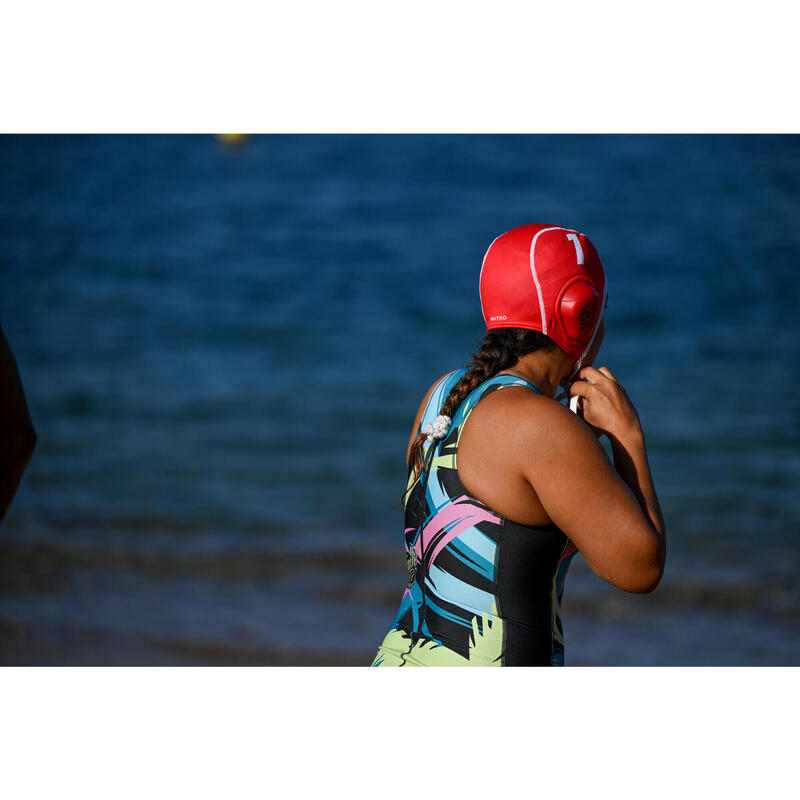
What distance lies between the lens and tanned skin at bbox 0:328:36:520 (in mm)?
1226

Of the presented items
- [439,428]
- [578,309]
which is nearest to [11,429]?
[439,428]

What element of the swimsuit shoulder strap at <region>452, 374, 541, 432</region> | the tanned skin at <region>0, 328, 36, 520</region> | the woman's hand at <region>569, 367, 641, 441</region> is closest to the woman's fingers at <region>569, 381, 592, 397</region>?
the woman's hand at <region>569, 367, 641, 441</region>

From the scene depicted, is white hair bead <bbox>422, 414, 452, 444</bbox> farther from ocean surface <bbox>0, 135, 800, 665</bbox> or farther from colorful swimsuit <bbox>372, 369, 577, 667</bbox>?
ocean surface <bbox>0, 135, 800, 665</bbox>

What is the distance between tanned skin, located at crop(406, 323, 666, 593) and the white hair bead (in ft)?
0.21

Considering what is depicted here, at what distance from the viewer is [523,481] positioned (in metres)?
1.41

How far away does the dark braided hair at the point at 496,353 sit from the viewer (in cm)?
155

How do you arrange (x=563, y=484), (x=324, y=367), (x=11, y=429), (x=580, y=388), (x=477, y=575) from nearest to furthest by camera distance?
(x=11, y=429) < (x=563, y=484) < (x=477, y=575) < (x=580, y=388) < (x=324, y=367)

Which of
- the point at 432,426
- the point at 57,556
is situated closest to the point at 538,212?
the point at 57,556

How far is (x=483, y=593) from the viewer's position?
1486 millimetres

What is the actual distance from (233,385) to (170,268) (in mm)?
1688

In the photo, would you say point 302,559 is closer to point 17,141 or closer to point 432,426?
point 432,426

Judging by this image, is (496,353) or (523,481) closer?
(523,481)

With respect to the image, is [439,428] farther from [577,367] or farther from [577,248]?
[577,248]

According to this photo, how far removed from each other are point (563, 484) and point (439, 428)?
260 mm
